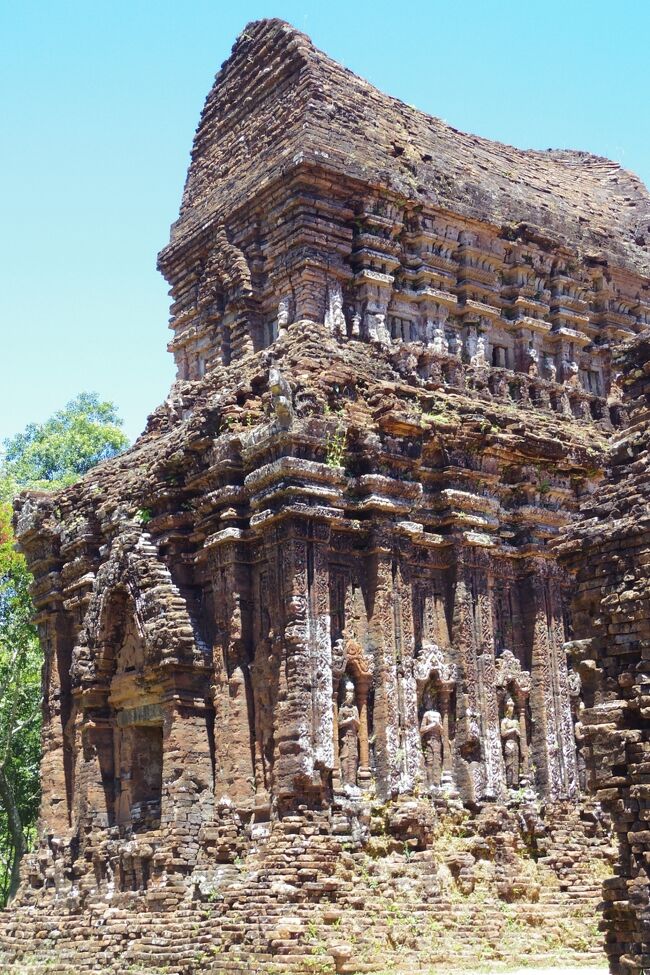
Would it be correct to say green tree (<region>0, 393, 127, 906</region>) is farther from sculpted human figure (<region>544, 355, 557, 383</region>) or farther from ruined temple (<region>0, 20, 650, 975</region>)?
sculpted human figure (<region>544, 355, 557, 383</region>)

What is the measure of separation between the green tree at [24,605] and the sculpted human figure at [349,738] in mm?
12320

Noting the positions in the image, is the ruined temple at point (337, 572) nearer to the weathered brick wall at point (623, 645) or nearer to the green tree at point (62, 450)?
the weathered brick wall at point (623, 645)

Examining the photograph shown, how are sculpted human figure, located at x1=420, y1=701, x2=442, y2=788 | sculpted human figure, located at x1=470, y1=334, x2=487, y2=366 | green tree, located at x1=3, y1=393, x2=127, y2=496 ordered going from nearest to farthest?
sculpted human figure, located at x1=420, y1=701, x2=442, y2=788 < sculpted human figure, located at x1=470, y1=334, x2=487, y2=366 < green tree, located at x1=3, y1=393, x2=127, y2=496

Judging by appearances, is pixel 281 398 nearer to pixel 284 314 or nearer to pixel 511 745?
pixel 284 314

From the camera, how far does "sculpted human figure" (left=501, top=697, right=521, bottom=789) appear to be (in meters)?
20.2

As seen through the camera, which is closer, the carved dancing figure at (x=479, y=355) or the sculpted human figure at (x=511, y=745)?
the sculpted human figure at (x=511, y=745)

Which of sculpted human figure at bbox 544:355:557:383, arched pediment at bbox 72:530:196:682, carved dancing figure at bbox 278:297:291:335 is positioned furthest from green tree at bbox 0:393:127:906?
sculpted human figure at bbox 544:355:557:383

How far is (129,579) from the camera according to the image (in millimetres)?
20891

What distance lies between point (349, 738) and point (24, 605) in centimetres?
1658

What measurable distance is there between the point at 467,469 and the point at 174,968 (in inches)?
339

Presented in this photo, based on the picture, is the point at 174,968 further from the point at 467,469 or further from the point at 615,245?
the point at 615,245

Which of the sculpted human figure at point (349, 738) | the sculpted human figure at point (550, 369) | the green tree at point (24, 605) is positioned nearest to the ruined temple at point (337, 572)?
the sculpted human figure at point (349, 738)

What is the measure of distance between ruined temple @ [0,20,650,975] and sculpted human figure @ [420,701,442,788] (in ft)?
0.17

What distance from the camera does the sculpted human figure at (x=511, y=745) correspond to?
66.2 ft
